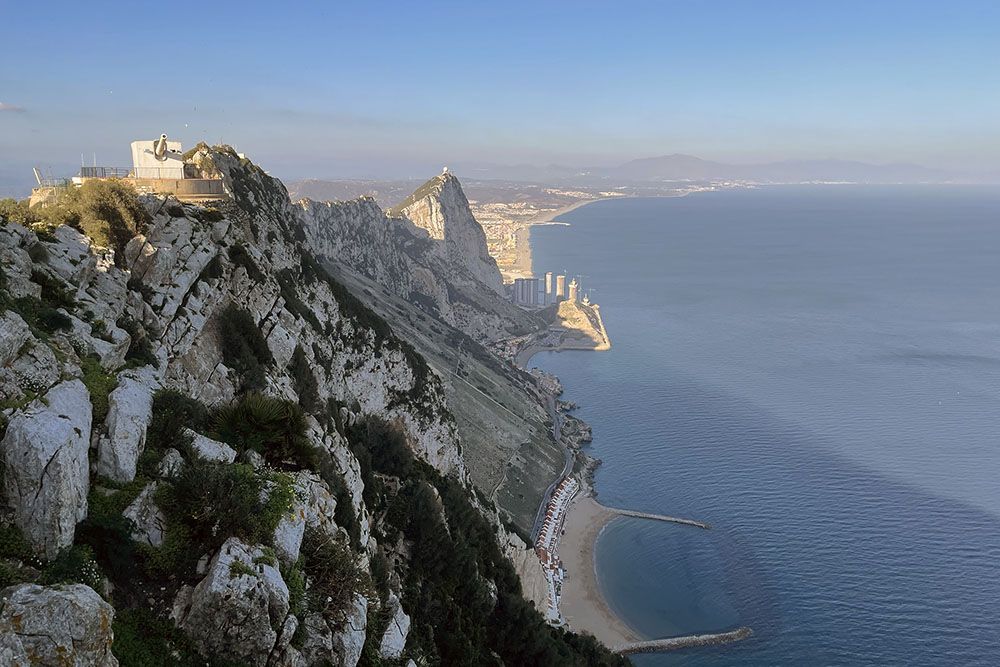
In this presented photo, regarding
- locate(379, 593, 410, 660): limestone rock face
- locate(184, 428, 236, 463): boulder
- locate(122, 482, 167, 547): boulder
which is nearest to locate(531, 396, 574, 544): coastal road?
locate(379, 593, 410, 660): limestone rock face

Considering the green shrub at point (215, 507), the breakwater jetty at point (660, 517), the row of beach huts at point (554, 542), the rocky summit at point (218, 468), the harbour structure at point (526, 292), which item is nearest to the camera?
the rocky summit at point (218, 468)

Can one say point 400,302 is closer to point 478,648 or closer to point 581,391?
point 581,391

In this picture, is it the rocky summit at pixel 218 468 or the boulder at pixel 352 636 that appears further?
the boulder at pixel 352 636

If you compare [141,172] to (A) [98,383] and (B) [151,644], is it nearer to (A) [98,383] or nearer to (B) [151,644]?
(A) [98,383]

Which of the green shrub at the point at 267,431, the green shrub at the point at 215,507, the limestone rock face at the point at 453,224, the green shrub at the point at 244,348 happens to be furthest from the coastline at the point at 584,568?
the limestone rock face at the point at 453,224

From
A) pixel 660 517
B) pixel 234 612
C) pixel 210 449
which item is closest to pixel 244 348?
pixel 210 449

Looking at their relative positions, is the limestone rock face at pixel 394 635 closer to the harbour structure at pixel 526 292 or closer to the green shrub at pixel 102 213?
the green shrub at pixel 102 213
